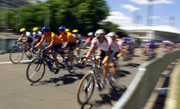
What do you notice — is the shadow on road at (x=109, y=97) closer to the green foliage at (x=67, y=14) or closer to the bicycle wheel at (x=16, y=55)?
the bicycle wheel at (x=16, y=55)

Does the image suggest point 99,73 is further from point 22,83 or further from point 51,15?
point 51,15

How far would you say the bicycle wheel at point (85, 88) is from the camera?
477 cm

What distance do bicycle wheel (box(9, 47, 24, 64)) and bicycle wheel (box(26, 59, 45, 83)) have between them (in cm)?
379

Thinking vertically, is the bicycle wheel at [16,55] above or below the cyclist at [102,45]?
below

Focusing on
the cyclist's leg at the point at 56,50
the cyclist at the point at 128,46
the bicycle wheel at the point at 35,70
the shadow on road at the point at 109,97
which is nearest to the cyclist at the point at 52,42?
the cyclist's leg at the point at 56,50

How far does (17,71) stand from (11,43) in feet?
24.8

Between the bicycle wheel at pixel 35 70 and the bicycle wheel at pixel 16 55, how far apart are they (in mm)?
3793

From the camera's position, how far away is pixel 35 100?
4996mm

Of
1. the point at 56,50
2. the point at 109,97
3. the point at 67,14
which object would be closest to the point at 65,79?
the point at 56,50

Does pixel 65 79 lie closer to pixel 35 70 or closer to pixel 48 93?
pixel 35 70

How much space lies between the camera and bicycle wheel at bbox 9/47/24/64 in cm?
998

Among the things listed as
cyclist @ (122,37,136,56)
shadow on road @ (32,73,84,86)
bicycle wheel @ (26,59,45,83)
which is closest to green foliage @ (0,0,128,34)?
cyclist @ (122,37,136,56)

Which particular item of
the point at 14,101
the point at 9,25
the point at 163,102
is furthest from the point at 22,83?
the point at 9,25

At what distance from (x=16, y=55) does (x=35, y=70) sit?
4.07 metres
